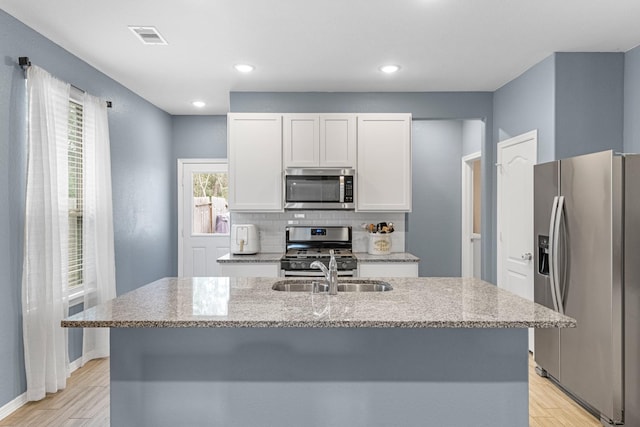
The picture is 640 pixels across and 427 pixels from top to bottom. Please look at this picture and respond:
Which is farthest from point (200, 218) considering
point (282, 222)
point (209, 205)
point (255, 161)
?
point (255, 161)

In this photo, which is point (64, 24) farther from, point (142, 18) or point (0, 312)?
point (0, 312)

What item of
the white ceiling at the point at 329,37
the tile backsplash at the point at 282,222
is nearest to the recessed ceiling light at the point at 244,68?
the white ceiling at the point at 329,37

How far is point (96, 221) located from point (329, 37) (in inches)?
97.1

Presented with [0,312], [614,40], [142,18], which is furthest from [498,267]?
[0,312]

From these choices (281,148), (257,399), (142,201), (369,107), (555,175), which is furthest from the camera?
(142,201)

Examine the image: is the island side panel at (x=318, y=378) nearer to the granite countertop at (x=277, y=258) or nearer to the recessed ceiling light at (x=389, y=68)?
the granite countertop at (x=277, y=258)

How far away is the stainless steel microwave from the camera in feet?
14.7

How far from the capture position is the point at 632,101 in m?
3.62

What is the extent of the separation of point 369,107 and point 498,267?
6.88 feet

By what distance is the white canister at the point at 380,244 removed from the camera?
15.3ft

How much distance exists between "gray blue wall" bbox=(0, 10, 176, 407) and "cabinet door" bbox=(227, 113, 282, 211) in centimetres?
115

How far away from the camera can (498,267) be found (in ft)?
15.4

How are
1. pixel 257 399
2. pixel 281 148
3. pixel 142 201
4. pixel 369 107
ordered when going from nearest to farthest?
pixel 257 399, pixel 281 148, pixel 369 107, pixel 142 201

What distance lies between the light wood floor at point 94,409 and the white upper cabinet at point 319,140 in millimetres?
2476
